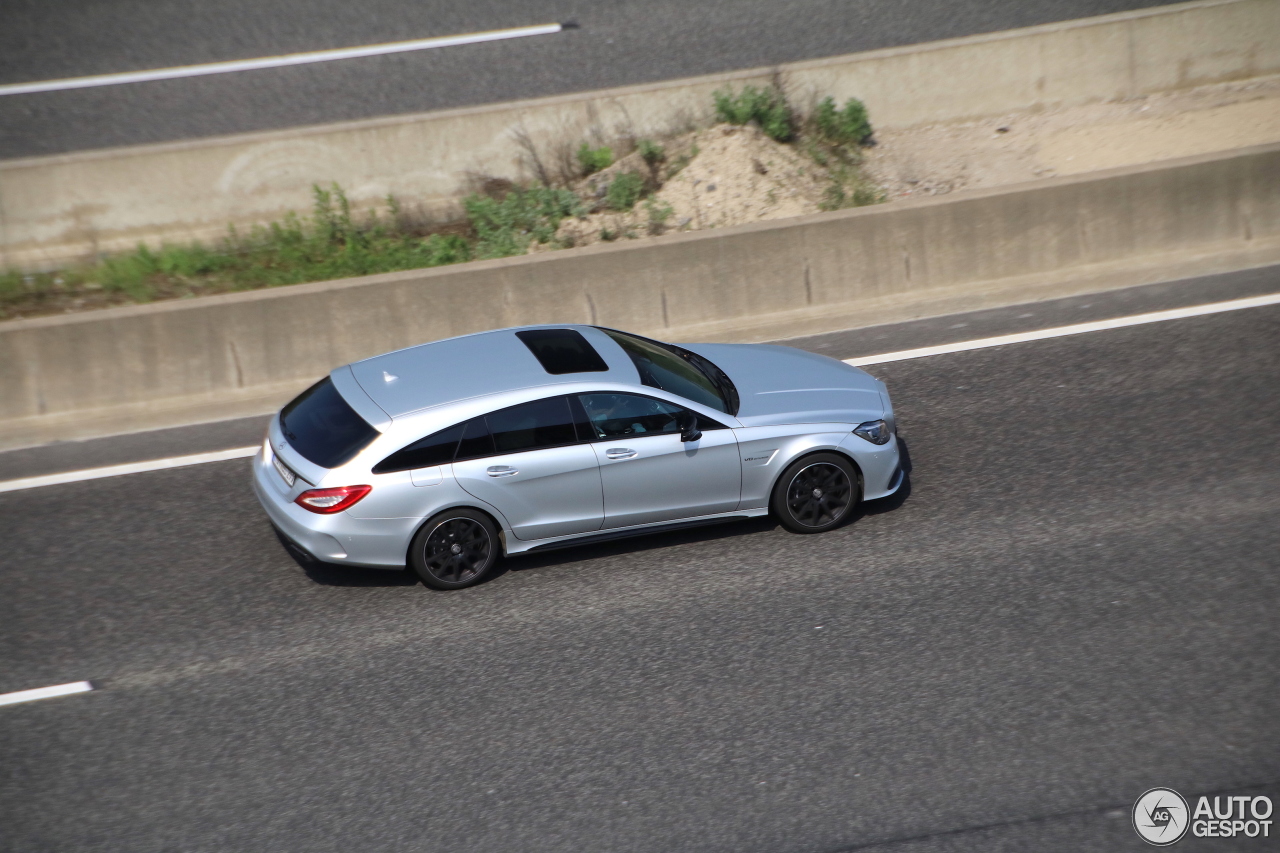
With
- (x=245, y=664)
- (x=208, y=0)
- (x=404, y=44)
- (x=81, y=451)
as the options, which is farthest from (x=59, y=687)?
(x=208, y=0)

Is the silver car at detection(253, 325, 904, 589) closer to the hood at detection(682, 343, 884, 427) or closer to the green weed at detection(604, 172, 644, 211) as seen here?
the hood at detection(682, 343, 884, 427)

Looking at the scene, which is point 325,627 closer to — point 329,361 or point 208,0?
point 329,361

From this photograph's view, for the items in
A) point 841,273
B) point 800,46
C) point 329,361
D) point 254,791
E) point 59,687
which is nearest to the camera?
point 254,791

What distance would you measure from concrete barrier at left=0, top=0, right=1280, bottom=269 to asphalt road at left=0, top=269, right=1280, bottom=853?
4.64m

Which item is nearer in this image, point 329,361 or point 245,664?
point 245,664

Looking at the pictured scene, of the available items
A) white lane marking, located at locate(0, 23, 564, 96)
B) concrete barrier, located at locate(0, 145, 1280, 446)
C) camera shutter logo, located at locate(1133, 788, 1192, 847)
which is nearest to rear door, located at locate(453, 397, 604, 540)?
concrete barrier, located at locate(0, 145, 1280, 446)

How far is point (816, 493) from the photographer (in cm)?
797

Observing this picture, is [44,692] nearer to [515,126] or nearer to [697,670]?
[697,670]

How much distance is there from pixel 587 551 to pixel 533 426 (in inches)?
41.8

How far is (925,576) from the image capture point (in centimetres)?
736

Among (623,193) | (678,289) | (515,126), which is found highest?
(515,126)

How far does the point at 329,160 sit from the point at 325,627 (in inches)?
292

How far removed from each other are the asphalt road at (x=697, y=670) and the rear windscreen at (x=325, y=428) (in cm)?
95

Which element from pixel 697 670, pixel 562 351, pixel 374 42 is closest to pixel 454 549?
pixel 562 351
